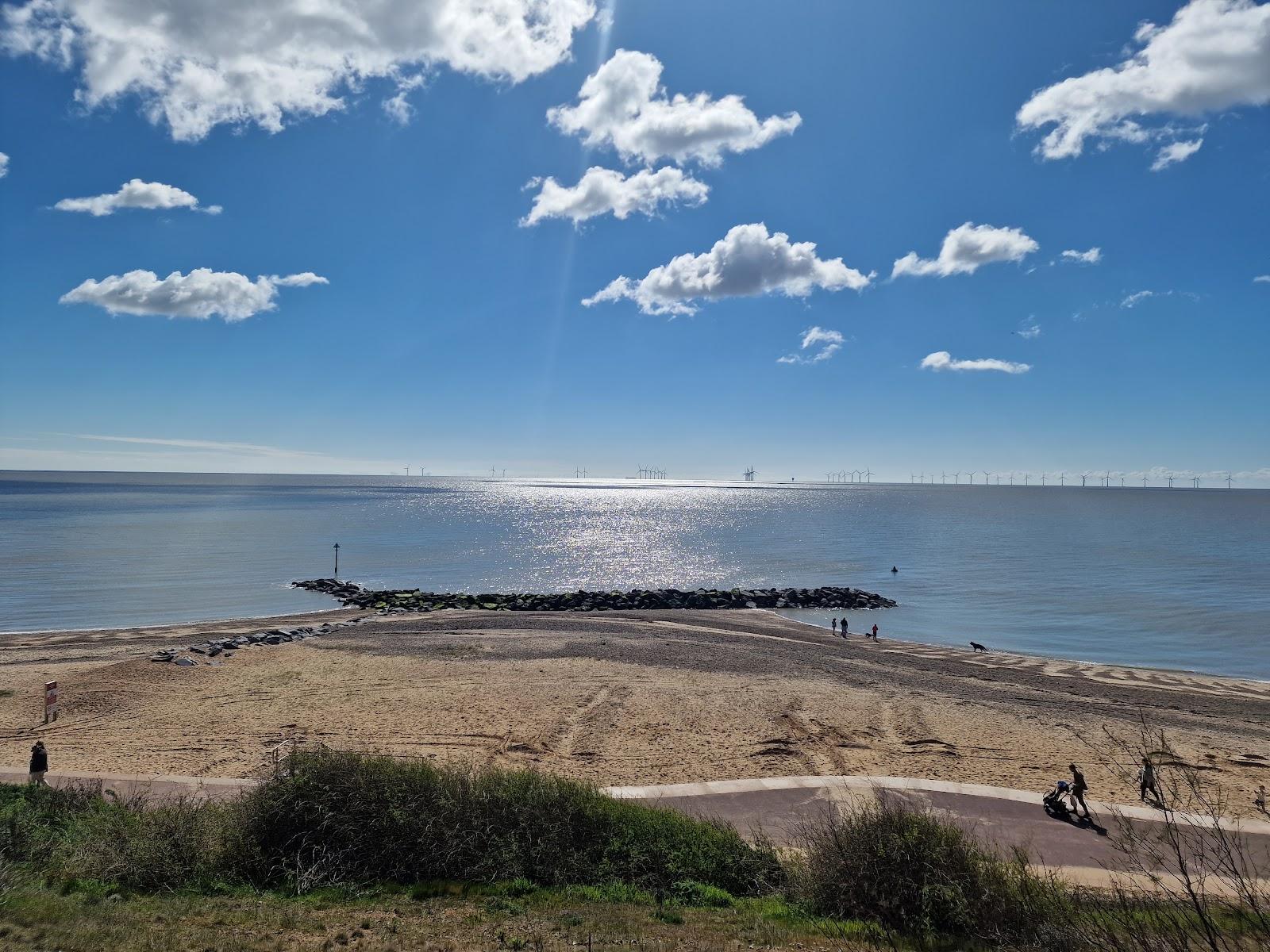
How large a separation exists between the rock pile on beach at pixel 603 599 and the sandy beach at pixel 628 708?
45.8 feet

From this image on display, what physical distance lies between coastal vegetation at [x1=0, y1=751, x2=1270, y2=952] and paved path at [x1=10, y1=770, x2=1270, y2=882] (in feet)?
5.32

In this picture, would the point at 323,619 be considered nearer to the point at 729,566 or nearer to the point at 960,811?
the point at 960,811

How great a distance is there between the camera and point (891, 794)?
50.4ft

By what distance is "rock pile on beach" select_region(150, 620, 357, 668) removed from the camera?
27578mm

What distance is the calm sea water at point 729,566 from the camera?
42.4m

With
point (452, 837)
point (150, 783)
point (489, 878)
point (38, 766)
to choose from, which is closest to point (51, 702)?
point (38, 766)

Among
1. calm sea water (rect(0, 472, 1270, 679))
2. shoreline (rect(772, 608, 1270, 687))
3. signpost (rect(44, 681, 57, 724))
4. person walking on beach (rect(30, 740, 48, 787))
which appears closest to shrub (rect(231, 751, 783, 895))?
person walking on beach (rect(30, 740, 48, 787))

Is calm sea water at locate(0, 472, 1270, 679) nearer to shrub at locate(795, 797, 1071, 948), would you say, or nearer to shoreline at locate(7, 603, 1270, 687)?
shoreline at locate(7, 603, 1270, 687)

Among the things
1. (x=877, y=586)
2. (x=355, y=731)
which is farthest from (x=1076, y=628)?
(x=355, y=731)

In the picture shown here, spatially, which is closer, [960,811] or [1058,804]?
[1058,804]

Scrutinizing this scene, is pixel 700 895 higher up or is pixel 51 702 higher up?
pixel 700 895

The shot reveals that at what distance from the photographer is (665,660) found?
30203 mm

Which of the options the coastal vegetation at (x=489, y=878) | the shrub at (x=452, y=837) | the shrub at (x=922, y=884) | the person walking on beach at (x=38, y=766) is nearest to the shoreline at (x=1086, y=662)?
the coastal vegetation at (x=489, y=878)

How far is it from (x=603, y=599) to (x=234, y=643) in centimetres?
2559
